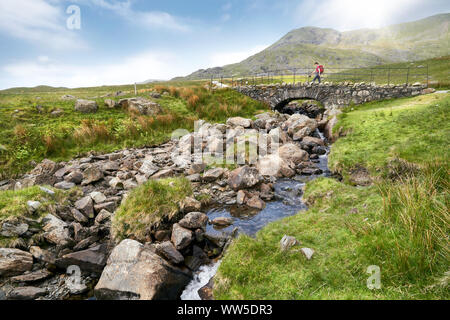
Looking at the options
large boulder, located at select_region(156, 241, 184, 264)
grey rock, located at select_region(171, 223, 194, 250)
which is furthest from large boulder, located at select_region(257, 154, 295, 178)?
large boulder, located at select_region(156, 241, 184, 264)

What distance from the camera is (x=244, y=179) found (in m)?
10.5

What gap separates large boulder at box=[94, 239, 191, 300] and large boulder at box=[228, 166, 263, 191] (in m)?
5.30

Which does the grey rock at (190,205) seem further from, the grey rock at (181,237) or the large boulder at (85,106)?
the large boulder at (85,106)

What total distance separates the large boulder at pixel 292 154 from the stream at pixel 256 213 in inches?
98.5

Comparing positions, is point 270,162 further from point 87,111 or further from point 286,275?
point 87,111

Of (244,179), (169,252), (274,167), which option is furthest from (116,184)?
(274,167)

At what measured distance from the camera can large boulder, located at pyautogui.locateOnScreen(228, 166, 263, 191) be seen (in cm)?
1049

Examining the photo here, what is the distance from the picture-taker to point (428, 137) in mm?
10070

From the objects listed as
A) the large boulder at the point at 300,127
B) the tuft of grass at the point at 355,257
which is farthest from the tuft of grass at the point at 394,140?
the tuft of grass at the point at 355,257

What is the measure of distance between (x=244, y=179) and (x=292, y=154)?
4.94 m

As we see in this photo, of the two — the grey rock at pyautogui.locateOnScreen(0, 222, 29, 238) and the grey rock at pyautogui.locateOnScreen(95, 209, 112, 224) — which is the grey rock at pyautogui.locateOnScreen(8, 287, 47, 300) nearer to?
the grey rock at pyautogui.locateOnScreen(0, 222, 29, 238)

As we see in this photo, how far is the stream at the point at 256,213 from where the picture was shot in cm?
604

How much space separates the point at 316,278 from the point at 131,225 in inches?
216

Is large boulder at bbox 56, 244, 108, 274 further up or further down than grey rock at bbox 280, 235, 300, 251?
further down
